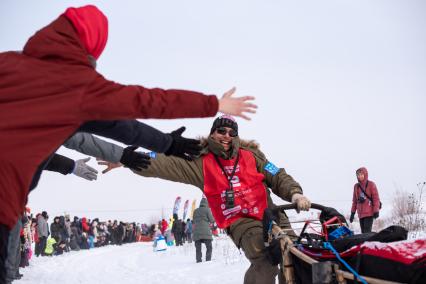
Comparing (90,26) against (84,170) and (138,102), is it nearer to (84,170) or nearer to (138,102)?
(138,102)

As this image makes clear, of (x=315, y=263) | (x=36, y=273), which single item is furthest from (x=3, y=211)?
(x=36, y=273)

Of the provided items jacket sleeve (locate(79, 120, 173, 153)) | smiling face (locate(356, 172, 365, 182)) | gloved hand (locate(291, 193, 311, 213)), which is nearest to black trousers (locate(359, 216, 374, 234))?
smiling face (locate(356, 172, 365, 182))

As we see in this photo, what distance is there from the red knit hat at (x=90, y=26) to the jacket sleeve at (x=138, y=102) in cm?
22

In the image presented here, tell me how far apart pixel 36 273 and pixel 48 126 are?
9.73 m

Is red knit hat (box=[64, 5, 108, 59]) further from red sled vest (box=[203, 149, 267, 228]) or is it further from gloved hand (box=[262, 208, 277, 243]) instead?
red sled vest (box=[203, 149, 267, 228])

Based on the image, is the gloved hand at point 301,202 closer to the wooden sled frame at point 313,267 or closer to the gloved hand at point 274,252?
the wooden sled frame at point 313,267

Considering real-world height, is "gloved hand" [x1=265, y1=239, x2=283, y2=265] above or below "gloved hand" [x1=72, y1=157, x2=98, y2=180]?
below

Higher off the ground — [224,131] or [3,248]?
[224,131]

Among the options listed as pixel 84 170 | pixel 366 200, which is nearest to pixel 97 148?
pixel 84 170

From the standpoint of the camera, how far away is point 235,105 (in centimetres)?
245

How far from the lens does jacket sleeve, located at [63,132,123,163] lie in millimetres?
3102

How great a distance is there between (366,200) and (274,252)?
641cm

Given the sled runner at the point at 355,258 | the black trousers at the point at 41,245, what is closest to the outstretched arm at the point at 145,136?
the sled runner at the point at 355,258

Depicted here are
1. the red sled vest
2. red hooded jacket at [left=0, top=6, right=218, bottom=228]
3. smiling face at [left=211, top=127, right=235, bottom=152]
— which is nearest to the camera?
red hooded jacket at [left=0, top=6, right=218, bottom=228]
